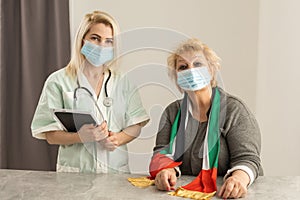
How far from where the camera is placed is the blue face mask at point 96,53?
1918 mm

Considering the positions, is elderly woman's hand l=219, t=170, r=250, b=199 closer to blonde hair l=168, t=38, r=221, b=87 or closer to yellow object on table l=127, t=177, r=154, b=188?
yellow object on table l=127, t=177, r=154, b=188

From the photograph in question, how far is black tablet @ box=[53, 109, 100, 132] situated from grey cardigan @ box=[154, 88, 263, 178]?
29 cm

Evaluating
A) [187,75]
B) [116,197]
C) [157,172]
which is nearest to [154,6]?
[187,75]

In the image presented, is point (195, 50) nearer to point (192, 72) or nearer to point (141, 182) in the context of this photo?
point (192, 72)

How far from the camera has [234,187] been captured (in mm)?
1577

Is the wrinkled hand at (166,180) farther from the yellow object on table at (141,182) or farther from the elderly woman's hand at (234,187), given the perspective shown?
the elderly woman's hand at (234,187)

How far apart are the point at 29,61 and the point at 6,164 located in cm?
66

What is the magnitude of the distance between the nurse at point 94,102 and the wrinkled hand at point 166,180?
0.93ft

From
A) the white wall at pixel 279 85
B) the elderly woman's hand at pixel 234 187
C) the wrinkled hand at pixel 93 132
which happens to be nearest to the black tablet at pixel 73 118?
the wrinkled hand at pixel 93 132

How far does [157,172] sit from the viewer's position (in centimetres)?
176

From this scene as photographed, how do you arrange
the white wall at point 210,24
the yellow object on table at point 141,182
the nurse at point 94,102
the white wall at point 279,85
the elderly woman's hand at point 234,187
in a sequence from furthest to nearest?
the white wall at point 210,24, the white wall at point 279,85, the nurse at point 94,102, the yellow object on table at point 141,182, the elderly woman's hand at point 234,187

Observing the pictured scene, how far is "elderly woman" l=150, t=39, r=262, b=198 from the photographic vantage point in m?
1.74

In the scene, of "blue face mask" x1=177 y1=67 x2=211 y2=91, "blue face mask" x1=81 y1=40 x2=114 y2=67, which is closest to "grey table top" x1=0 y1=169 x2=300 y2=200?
"blue face mask" x1=177 y1=67 x2=211 y2=91

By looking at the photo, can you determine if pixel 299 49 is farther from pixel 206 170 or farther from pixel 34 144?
pixel 34 144
